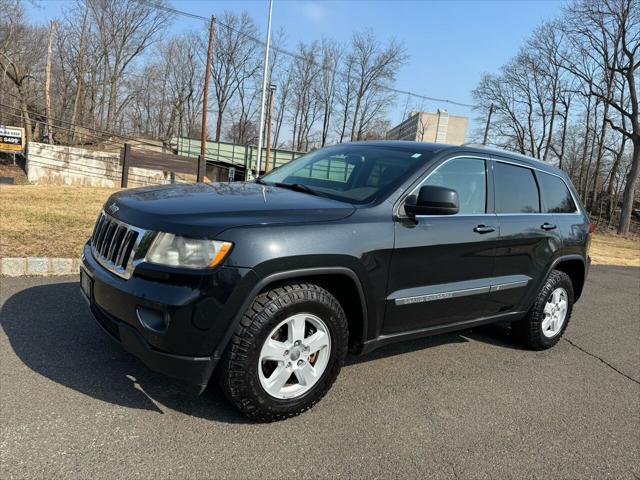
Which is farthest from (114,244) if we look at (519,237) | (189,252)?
(519,237)

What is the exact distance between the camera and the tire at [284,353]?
256cm

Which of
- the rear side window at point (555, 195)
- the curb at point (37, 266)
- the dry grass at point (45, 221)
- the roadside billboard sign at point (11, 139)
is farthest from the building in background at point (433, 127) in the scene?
the curb at point (37, 266)

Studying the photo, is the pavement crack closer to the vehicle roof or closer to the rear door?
the rear door

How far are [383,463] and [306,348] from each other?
0.76m

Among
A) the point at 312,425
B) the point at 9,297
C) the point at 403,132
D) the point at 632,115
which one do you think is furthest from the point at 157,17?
the point at 312,425

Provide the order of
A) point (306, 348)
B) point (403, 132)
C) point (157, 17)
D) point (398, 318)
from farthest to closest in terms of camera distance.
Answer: point (403, 132) < point (157, 17) < point (398, 318) < point (306, 348)

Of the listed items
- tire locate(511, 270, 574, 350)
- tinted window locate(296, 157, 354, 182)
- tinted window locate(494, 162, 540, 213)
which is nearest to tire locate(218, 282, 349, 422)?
tinted window locate(296, 157, 354, 182)

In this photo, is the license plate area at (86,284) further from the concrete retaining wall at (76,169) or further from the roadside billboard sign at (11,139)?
the roadside billboard sign at (11,139)

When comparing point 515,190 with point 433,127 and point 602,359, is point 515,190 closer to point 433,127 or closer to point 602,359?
point 602,359

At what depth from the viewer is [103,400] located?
2820 mm

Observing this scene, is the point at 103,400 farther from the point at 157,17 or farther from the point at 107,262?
the point at 157,17

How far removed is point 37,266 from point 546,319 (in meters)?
5.37

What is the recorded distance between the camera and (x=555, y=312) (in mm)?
4625

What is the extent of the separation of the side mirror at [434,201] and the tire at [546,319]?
1898mm
